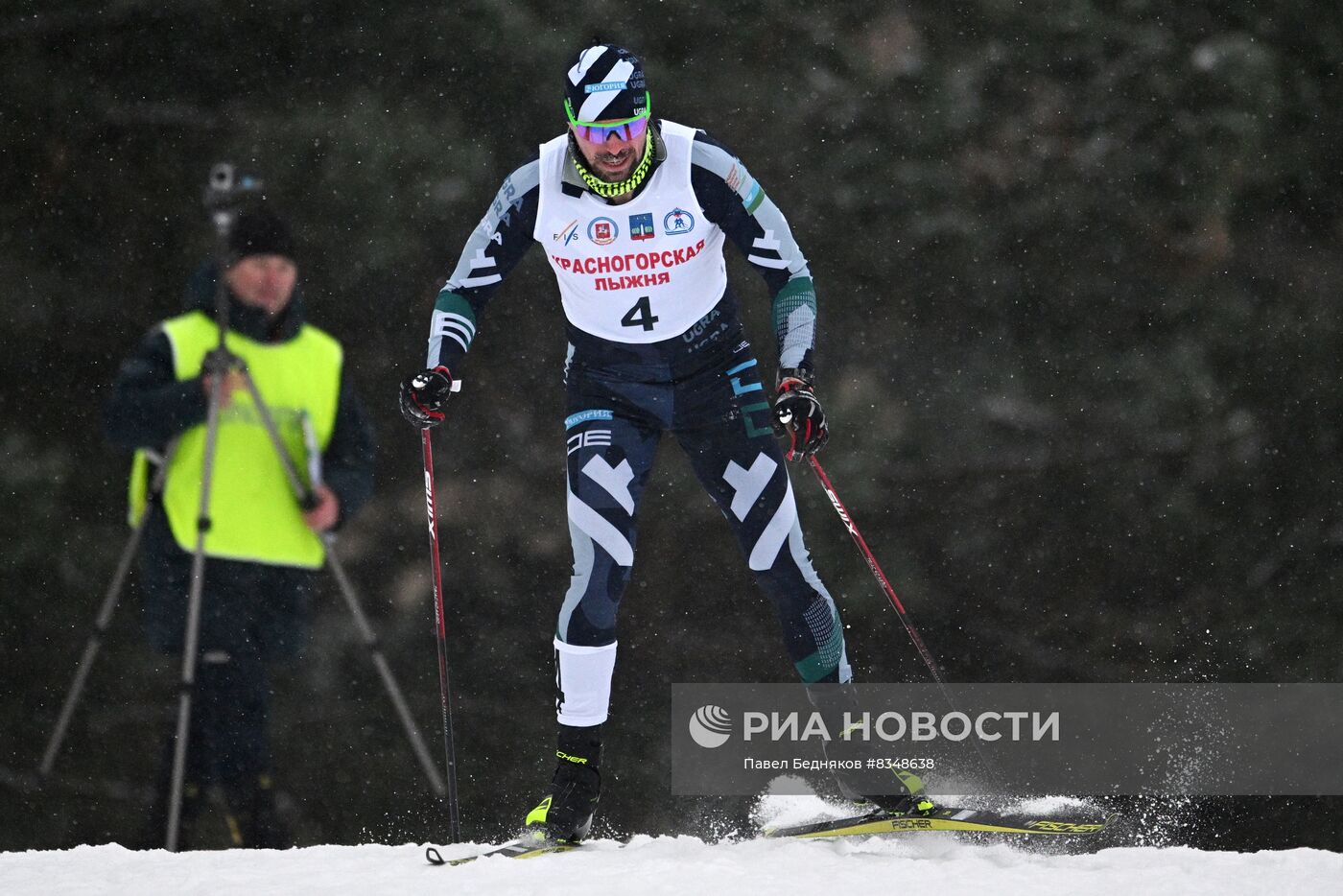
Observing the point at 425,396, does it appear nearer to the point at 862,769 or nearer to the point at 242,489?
the point at 242,489

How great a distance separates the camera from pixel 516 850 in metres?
3.36

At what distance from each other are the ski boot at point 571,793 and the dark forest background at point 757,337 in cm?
168

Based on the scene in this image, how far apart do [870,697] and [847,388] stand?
157cm

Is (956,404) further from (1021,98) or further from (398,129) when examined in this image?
(398,129)

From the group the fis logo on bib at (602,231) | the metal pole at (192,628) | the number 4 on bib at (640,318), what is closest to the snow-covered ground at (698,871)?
the metal pole at (192,628)

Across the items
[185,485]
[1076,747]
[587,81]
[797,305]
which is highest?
[587,81]

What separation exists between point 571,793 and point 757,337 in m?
2.38

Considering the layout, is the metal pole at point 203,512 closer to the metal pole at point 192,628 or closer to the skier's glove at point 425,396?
the metal pole at point 192,628

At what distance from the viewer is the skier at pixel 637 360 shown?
349 centimetres

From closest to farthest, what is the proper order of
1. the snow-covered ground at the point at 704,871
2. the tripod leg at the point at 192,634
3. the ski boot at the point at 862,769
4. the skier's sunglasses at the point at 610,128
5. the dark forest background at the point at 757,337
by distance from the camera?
the snow-covered ground at the point at 704,871, the skier's sunglasses at the point at 610,128, the ski boot at the point at 862,769, the tripod leg at the point at 192,634, the dark forest background at the point at 757,337

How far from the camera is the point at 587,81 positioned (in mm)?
3377

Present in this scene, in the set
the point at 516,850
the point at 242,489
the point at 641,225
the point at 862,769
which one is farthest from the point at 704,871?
the point at 242,489

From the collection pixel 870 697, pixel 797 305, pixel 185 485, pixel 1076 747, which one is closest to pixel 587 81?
pixel 797 305

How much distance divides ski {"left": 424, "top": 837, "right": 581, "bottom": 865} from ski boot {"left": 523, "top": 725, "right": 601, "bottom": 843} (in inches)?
0.7
